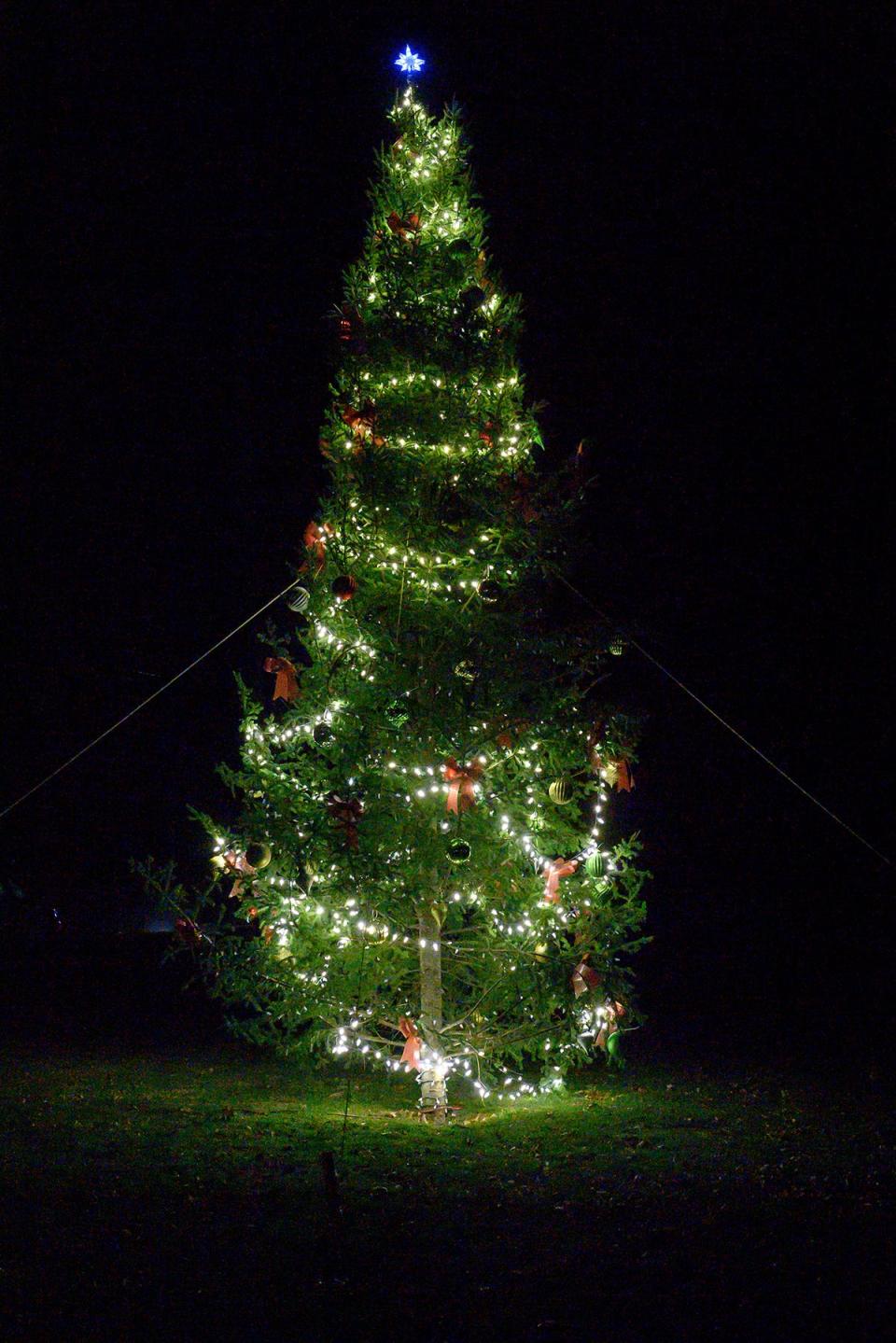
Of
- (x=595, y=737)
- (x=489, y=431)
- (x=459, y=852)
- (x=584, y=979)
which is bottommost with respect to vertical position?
(x=584, y=979)

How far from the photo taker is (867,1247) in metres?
4.86

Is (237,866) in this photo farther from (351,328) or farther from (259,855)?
(351,328)

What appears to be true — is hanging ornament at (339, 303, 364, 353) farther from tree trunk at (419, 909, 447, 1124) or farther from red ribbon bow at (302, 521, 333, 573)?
tree trunk at (419, 909, 447, 1124)

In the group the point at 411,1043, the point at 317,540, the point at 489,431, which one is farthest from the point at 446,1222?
the point at 489,431

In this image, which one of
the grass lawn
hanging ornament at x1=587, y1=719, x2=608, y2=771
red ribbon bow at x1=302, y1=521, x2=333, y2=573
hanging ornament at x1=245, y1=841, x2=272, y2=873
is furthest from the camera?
red ribbon bow at x1=302, y1=521, x2=333, y2=573

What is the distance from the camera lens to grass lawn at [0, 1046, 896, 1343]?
415 centimetres

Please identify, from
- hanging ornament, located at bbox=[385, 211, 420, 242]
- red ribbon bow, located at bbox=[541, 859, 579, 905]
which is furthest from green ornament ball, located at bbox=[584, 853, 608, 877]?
hanging ornament, located at bbox=[385, 211, 420, 242]

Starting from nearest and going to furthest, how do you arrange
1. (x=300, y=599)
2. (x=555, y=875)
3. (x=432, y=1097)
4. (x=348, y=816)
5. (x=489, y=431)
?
(x=348, y=816) → (x=432, y=1097) → (x=555, y=875) → (x=489, y=431) → (x=300, y=599)

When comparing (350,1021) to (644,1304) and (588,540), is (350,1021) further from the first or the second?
(644,1304)

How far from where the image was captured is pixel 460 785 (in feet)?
26.6

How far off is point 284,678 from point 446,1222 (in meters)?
4.66

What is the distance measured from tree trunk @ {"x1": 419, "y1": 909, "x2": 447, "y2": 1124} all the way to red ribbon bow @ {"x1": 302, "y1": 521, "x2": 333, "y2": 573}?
2.91 m

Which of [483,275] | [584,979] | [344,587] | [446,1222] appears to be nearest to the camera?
[446,1222]

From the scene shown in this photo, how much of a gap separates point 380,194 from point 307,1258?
7.88 metres
